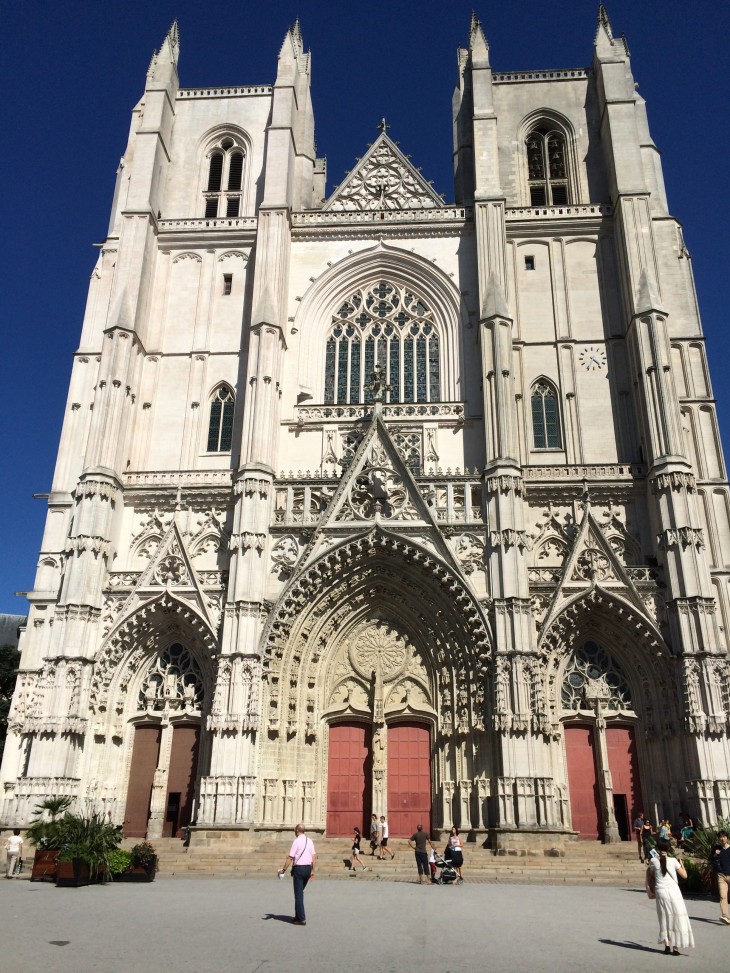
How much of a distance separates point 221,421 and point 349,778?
41.3ft

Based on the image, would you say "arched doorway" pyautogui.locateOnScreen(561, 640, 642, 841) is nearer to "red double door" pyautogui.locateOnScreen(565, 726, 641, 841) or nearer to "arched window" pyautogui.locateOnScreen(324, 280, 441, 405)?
"red double door" pyautogui.locateOnScreen(565, 726, 641, 841)

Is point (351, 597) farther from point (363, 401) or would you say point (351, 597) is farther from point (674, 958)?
point (674, 958)

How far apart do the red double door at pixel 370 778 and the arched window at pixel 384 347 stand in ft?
36.8

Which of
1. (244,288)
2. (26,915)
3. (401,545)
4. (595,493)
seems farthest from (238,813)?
(244,288)

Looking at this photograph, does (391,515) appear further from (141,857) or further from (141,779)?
(141,857)

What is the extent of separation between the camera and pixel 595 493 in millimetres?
25578

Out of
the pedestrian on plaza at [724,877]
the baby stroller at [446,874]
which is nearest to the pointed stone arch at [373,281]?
the baby stroller at [446,874]

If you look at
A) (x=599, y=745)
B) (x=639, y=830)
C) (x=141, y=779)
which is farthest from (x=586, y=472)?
(x=141, y=779)

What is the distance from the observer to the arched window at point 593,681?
23.6 m

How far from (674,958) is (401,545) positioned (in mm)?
15973

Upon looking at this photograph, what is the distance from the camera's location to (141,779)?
2384 centimetres

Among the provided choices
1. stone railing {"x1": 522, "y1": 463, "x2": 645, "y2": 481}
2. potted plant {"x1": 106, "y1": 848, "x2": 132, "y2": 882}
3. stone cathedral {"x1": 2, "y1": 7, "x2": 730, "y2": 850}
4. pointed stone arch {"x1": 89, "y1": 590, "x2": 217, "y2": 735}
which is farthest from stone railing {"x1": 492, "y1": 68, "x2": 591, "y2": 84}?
potted plant {"x1": 106, "y1": 848, "x2": 132, "y2": 882}

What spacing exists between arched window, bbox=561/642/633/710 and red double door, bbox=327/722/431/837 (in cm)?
441

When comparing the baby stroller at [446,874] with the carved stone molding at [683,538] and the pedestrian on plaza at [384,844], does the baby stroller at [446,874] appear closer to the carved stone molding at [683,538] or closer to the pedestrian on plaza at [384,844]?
the pedestrian on plaza at [384,844]
